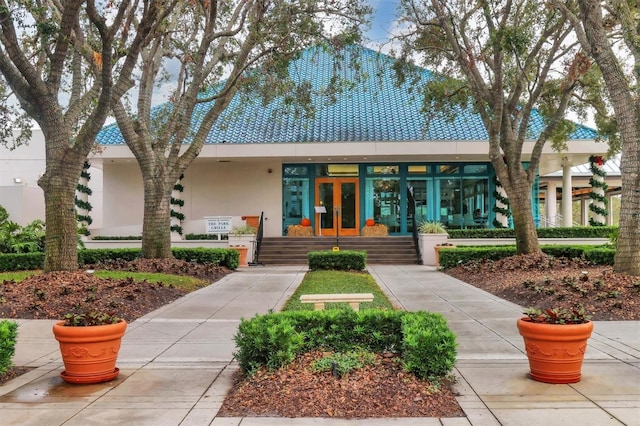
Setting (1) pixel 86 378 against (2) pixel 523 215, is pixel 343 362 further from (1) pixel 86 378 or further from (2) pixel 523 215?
(2) pixel 523 215

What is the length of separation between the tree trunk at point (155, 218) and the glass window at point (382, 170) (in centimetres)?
1220

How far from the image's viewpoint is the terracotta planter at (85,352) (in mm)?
5348

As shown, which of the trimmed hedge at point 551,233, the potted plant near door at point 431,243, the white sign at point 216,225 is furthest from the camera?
the trimmed hedge at point 551,233

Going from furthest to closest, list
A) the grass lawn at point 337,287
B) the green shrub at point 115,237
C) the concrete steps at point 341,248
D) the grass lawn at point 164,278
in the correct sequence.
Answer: the green shrub at point 115,237
the concrete steps at point 341,248
the grass lawn at point 164,278
the grass lawn at point 337,287

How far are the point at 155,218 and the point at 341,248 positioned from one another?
8444 millimetres

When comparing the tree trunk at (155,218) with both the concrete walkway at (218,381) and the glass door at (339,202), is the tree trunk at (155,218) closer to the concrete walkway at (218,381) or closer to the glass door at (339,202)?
the concrete walkway at (218,381)

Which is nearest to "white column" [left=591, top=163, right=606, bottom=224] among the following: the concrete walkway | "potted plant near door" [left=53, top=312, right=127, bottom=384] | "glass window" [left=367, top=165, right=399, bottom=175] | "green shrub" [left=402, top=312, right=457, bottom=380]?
"glass window" [left=367, top=165, right=399, bottom=175]

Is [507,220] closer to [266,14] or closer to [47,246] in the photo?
[266,14]

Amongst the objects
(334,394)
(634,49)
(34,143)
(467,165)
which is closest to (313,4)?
(634,49)

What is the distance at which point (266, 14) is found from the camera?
14195mm

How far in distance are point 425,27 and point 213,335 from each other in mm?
11498

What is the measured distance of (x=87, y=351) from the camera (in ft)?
17.6

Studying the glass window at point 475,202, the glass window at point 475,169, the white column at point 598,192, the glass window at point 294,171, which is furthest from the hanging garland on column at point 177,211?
the white column at point 598,192

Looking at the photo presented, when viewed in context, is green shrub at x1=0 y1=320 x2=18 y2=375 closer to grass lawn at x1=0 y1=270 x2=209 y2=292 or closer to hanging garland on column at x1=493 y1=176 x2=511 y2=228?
grass lawn at x1=0 y1=270 x2=209 y2=292
